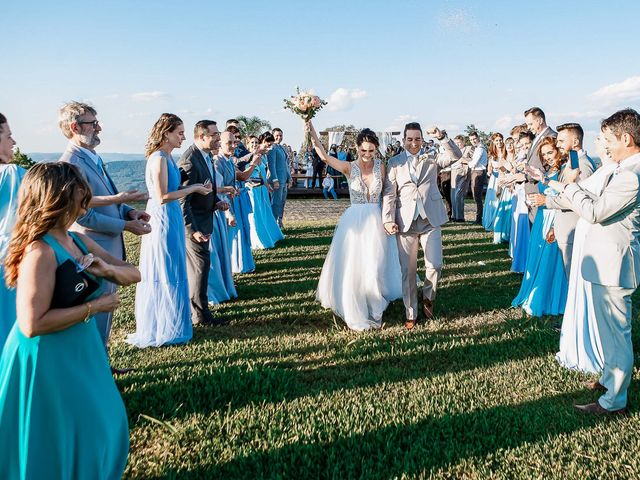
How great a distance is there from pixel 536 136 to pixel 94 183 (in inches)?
245

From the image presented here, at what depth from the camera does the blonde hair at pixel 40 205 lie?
2434 mm

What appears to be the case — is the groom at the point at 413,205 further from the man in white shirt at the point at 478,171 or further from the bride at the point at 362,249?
the man in white shirt at the point at 478,171

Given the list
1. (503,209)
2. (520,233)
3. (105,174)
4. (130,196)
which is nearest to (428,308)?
(520,233)

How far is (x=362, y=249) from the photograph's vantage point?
6312 mm

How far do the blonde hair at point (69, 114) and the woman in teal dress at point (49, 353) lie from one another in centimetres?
196

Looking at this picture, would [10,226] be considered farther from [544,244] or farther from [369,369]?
[544,244]

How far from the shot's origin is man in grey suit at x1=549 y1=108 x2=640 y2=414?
3555 mm

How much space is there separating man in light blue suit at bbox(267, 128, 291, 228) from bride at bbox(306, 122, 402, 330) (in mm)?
6325

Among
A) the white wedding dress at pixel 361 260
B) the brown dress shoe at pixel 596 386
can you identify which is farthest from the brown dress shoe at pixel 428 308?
the brown dress shoe at pixel 596 386

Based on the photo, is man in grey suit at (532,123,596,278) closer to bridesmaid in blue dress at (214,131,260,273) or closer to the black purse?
bridesmaid in blue dress at (214,131,260,273)

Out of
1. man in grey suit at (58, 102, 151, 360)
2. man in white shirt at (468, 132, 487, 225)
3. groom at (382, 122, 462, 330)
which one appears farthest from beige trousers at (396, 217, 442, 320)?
man in white shirt at (468, 132, 487, 225)

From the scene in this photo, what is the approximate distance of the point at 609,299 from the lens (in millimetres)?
3850

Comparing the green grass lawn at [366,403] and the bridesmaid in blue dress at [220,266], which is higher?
the bridesmaid in blue dress at [220,266]

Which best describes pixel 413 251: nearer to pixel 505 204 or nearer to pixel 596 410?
pixel 596 410
